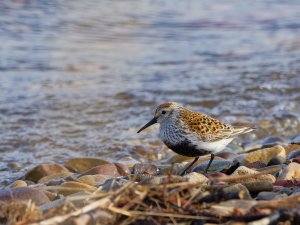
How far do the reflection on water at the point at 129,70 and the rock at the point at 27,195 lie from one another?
254cm

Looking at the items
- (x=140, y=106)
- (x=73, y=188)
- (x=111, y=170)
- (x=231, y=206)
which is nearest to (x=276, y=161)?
(x=111, y=170)

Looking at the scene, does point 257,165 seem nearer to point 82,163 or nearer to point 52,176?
point 52,176

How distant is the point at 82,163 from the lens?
6.81m

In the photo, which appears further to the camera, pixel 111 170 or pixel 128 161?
pixel 128 161

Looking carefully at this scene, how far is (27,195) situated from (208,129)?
180 cm

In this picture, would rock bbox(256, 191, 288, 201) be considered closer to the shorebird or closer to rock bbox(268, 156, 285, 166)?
the shorebird

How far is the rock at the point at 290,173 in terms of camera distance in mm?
4761

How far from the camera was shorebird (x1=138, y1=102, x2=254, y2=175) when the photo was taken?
554cm

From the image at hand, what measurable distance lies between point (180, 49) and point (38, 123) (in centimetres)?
468

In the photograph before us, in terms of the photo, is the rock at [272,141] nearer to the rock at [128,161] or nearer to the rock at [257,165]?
the rock at [128,161]

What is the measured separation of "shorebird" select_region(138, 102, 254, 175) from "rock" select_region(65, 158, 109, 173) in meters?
1.22

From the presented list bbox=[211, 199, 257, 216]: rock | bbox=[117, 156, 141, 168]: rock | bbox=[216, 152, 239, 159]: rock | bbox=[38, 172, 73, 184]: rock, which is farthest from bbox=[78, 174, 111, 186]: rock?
bbox=[211, 199, 257, 216]: rock

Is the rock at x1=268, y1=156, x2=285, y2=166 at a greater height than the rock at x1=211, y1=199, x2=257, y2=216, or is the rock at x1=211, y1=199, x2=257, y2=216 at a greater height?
the rock at x1=211, y1=199, x2=257, y2=216

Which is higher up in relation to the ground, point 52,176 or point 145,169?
point 145,169
